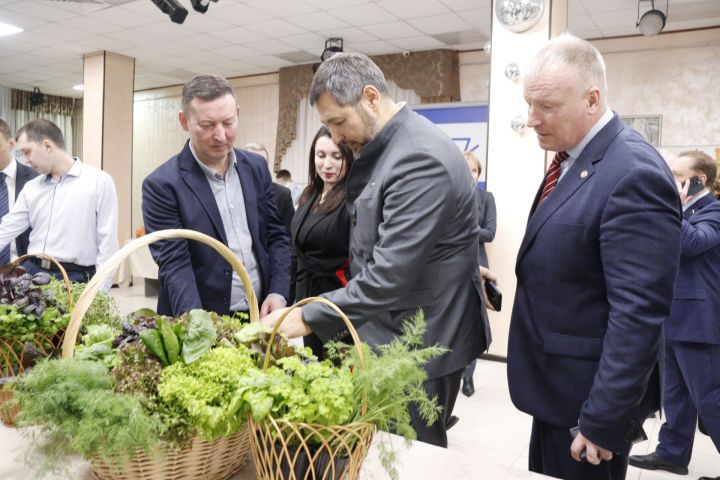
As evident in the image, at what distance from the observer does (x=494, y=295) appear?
176 centimetres

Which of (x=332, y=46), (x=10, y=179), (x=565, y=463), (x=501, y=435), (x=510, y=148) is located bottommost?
(x=501, y=435)

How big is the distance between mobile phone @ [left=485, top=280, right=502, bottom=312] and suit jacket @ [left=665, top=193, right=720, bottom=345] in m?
1.30

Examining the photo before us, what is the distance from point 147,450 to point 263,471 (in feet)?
0.57

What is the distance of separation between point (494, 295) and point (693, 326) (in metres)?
1.46

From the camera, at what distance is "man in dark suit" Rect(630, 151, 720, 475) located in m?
2.61

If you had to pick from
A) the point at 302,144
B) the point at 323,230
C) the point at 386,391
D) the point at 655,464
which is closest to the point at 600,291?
the point at 386,391

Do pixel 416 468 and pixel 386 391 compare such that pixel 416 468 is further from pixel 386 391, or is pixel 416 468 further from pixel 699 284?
pixel 699 284

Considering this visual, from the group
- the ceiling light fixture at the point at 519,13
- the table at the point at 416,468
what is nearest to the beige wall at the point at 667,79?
the ceiling light fixture at the point at 519,13

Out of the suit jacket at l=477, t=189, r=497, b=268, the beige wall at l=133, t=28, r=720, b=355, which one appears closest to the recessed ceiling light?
the beige wall at l=133, t=28, r=720, b=355

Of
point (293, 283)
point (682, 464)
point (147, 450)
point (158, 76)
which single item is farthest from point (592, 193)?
point (158, 76)

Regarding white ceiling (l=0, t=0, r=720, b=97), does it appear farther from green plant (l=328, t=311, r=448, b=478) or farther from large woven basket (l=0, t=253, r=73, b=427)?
green plant (l=328, t=311, r=448, b=478)

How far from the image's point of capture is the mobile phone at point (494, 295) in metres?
1.75

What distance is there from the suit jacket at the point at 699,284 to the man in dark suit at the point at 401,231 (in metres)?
1.47

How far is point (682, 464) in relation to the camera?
9.15ft
